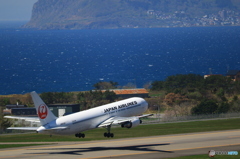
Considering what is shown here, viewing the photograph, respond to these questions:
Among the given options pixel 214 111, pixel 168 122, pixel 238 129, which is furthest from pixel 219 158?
pixel 214 111

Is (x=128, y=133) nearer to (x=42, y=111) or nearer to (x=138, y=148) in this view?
(x=138, y=148)

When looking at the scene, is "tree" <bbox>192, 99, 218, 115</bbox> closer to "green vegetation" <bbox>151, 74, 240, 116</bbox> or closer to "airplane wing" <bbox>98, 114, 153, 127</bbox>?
"green vegetation" <bbox>151, 74, 240, 116</bbox>

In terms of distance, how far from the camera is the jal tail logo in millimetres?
64312

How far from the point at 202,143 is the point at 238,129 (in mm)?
17621

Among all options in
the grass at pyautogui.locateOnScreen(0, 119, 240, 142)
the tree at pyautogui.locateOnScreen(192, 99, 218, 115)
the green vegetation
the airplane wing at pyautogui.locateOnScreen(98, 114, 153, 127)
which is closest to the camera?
the airplane wing at pyautogui.locateOnScreen(98, 114, 153, 127)

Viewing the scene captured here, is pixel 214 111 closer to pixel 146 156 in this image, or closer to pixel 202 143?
pixel 202 143

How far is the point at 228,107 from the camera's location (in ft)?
426

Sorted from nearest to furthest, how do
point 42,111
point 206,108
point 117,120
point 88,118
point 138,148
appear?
point 42,111 < point 138,148 < point 88,118 < point 117,120 < point 206,108

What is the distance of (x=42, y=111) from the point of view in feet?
212

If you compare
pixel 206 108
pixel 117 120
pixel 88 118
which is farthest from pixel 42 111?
pixel 206 108

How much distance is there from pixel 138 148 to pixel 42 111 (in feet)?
45.4

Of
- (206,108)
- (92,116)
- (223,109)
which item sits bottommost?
(223,109)

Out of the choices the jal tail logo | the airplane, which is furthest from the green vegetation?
the jal tail logo

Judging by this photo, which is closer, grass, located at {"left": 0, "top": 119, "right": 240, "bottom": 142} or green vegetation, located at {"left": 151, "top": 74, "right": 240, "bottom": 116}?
grass, located at {"left": 0, "top": 119, "right": 240, "bottom": 142}
